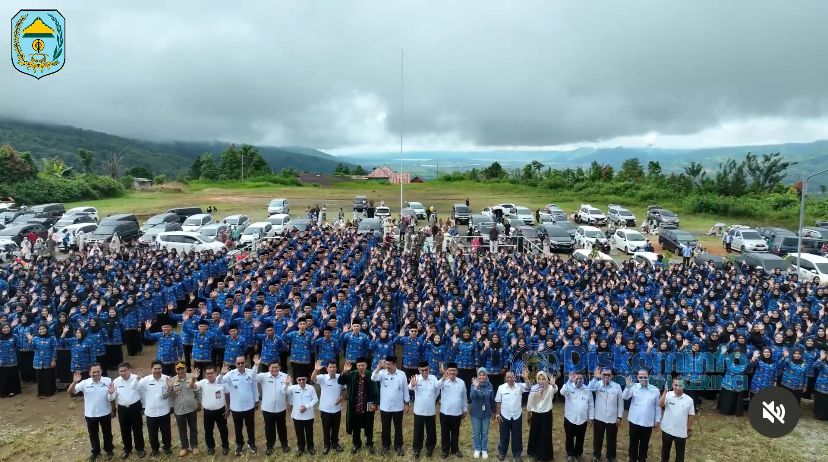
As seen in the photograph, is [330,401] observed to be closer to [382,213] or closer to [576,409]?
[576,409]

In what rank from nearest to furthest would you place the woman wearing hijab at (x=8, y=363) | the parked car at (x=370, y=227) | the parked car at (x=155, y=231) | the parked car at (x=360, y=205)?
the woman wearing hijab at (x=8, y=363), the parked car at (x=155, y=231), the parked car at (x=370, y=227), the parked car at (x=360, y=205)

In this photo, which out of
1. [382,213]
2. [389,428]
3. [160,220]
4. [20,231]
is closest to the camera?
[389,428]

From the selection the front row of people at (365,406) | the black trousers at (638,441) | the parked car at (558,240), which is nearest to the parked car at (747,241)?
the parked car at (558,240)

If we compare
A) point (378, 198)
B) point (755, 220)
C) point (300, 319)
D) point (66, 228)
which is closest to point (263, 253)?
point (300, 319)

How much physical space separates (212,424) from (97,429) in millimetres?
1519

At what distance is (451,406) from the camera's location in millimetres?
7133

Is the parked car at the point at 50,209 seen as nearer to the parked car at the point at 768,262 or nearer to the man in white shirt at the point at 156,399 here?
the man in white shirt at the point at 156,399

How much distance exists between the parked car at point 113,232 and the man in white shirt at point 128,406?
16.8m

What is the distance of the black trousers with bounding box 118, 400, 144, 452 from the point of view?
708cm

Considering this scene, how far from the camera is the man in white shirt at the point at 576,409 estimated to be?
7.09 m

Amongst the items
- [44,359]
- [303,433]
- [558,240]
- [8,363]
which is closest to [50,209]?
[8,363]

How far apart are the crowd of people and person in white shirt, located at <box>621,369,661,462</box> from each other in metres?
0.02

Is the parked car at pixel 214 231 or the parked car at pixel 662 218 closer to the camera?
the parked car at pixel 214 231

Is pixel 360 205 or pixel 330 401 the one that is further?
pixel 360 205
